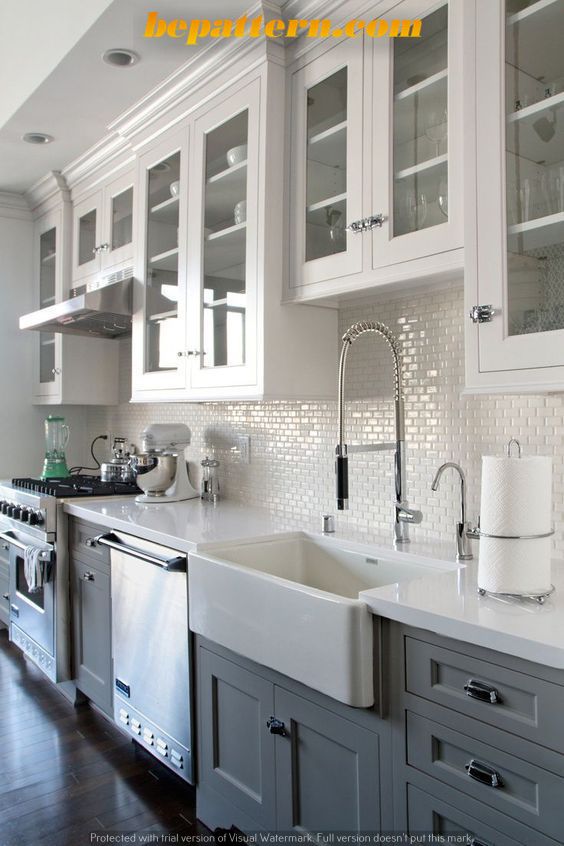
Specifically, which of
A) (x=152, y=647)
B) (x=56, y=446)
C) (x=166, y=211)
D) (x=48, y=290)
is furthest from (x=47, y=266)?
(x=152, y=647)

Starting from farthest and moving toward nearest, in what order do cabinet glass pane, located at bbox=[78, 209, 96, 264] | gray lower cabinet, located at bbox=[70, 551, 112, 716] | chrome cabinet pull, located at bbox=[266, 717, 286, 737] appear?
cabinet glass pane, located at bbox=[78, 209, 96, 264], gray lower cabinet, located at bbox=[70, 551, 112, 716], chrome cabinet pull, located at bbox=[266, 717, 286, 737]

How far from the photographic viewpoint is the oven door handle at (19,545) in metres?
2.90

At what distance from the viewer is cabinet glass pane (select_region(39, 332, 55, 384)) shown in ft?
12.9

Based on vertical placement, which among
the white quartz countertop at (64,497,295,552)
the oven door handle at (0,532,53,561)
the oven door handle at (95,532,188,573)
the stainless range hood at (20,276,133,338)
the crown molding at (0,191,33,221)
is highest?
the crown molding at (0,191,33,221)

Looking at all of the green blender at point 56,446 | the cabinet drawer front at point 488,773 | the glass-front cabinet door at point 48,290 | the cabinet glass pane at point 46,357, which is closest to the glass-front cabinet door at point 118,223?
the glass-front cabinet door at point 48,290

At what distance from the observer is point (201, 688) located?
1.96m

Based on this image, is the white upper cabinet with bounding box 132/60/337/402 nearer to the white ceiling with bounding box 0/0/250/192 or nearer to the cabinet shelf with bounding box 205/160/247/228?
the cabinet shelf with bounding box 205/160/247/228

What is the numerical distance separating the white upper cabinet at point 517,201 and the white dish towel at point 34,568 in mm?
2203

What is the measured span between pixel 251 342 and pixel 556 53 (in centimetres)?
124

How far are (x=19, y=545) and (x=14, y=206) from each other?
7.21 ft

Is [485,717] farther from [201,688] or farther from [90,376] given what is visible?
[90,376]

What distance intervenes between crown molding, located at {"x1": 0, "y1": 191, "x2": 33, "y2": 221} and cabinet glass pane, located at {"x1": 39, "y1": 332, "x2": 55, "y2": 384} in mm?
768

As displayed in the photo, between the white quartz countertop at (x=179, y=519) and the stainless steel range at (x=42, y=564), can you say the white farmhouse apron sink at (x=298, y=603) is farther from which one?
the stainless steel range at (x=42, y=564)

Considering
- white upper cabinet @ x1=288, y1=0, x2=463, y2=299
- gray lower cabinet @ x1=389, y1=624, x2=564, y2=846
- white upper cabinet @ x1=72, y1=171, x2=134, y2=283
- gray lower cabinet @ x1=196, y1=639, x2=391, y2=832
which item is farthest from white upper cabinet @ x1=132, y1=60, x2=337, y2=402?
gray lower cabinet @ x1=389, y1=624, x2=564, y2=846
